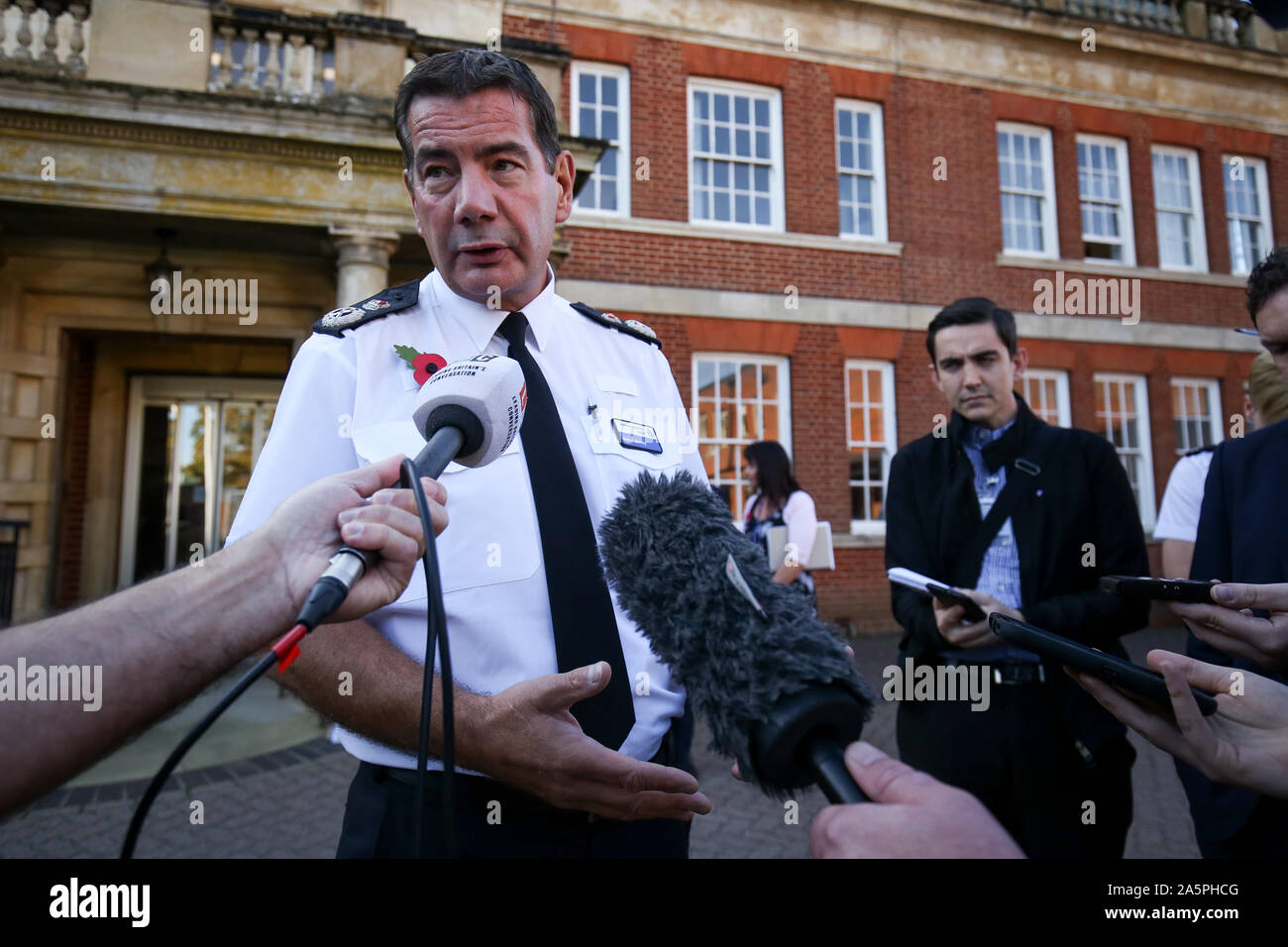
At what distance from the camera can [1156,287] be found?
11961 millimetres

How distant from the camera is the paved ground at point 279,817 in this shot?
3924 mm

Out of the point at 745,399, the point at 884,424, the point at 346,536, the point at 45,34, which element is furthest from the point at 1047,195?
the point at 346,536

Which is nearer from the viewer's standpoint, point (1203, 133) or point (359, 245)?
→ point (359, 245)

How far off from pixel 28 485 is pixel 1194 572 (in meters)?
9.56

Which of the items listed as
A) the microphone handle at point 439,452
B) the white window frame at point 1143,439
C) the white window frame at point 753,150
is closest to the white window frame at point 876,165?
the white window frame at point 753,150

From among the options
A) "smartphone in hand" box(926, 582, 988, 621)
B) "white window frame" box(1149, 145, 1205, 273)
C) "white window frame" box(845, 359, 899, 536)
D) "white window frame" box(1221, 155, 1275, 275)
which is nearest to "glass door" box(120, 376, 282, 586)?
"white window frame" box(845, 359, 899, 536)

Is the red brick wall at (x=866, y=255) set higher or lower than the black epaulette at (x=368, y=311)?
higher

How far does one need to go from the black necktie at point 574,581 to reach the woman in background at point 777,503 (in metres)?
3.59

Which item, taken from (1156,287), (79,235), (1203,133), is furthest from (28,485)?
(1203,133)

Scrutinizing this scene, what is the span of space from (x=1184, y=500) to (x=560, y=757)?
3.57 m

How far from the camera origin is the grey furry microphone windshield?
843mm

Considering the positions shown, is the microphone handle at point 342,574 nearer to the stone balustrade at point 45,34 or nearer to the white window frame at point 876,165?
the stone balustrade at point 45,34

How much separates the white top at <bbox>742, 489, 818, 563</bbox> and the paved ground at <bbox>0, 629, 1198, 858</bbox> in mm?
1481
